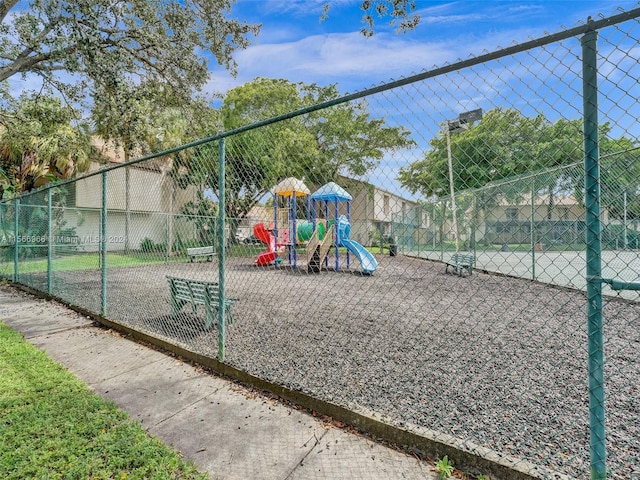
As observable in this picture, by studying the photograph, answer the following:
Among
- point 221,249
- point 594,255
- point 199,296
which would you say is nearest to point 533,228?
point 594,255

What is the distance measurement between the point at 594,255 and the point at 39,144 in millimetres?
18546

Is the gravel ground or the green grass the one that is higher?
the gravel ground

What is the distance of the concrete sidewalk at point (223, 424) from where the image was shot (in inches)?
79.0

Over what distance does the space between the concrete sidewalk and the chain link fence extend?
279 mm

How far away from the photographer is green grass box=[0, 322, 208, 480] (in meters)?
1.94

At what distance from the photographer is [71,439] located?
222 cm

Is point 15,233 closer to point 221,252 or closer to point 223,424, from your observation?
point 221,252

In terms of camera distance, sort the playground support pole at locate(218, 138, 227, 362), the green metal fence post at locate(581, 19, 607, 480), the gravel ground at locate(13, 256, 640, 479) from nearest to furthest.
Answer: the green metal fence post at locate(581, 19, 607, 480)
the gravel ground at locate(13, 256, 640, 479)
the playground support pole at locate(218, 138, 227, 362)

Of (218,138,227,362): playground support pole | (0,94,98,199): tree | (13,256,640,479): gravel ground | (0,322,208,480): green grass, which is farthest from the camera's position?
(0,94,98,199): tree

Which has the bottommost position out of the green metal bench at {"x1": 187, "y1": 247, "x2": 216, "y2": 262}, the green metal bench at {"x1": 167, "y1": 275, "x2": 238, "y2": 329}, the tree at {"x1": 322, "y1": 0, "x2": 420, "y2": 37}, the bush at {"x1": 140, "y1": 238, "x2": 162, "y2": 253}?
the green metal bench at {"x1": 167, "y1": 275, "x2": 238, "y2": 329}

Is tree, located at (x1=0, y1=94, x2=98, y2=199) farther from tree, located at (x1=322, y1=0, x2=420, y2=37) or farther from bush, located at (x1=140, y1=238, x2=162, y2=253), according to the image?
tree, located at (x1=322, y1=0, x2=420, y2=37)

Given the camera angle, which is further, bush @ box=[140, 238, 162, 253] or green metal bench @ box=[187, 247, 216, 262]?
green metal bench @ box=[187, 247, 216, 262]

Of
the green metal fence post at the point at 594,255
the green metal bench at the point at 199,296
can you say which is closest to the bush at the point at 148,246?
the green metal bench at the point at 199,296

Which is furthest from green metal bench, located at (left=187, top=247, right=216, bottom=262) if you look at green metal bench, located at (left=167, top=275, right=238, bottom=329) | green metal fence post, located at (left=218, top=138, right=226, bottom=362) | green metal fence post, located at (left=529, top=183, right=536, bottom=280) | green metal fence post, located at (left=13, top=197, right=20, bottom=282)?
green metal fence post, located at (left=529, top=183, right=536, bottom=280)
